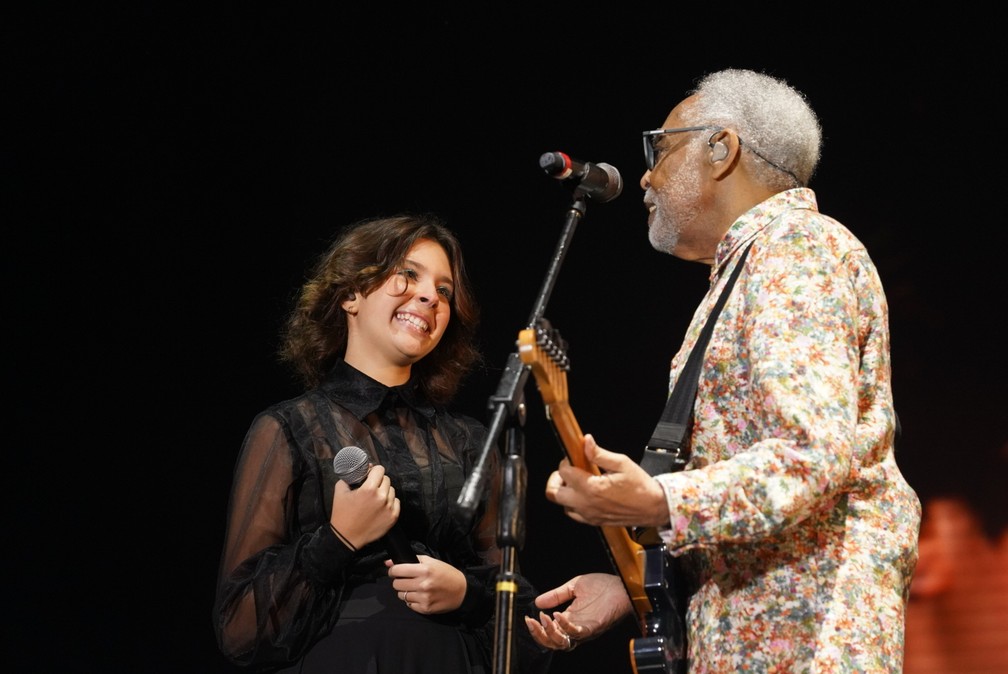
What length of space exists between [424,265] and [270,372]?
1426mm

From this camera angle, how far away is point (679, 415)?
1966mm

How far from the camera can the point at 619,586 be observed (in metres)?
2.51

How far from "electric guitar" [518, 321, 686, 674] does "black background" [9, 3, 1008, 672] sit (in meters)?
1.81

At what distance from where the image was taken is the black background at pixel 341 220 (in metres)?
3.81

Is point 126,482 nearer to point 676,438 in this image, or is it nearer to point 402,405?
point 402,405

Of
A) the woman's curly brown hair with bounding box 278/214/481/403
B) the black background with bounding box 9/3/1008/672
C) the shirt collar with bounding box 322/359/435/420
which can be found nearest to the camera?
the shirt collar with bounding box 322/359/435/420

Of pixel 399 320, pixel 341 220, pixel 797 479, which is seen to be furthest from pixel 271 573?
pixel 341 220

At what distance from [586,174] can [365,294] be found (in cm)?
108

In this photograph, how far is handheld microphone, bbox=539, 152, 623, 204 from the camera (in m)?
2.02

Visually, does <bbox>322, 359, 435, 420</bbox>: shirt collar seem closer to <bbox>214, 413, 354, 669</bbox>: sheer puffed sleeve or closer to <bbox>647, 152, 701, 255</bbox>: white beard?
<bbox>214, 413, 354, 669</bbox>: sheer puffed sleeve

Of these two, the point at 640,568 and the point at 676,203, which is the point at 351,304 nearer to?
the point at 676,203

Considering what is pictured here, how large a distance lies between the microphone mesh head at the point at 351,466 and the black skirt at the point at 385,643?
0.90ft

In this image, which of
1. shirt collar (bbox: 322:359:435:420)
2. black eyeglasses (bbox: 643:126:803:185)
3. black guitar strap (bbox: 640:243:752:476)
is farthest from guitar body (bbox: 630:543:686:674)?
shirt collar (bbox: 322:359:435:420)

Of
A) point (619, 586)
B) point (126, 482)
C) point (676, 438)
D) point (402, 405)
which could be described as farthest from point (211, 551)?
point (676, 438)
